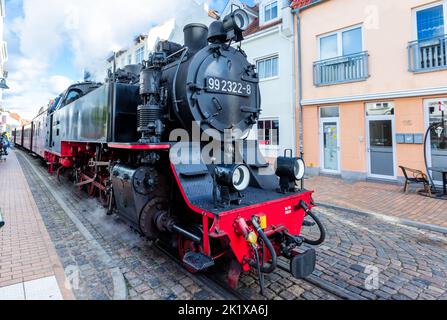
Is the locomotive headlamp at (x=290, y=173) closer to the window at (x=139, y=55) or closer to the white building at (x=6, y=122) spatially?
the window at (x=139, y=55)

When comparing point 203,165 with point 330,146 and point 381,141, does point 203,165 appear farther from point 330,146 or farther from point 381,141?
point 330,146

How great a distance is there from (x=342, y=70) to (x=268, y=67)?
10.6 feet

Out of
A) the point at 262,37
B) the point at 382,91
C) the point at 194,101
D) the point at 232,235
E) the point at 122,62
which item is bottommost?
the point at 232,235

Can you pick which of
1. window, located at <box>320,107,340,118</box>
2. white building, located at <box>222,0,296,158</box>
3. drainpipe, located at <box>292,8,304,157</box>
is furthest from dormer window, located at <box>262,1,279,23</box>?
window, located at <box>320,107,340,118</box>

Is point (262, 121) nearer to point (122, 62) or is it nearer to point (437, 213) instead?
point (437, 213)

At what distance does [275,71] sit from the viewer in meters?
11.1

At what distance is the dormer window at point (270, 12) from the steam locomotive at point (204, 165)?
29.1 feet

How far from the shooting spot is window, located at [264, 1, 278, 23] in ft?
37.9

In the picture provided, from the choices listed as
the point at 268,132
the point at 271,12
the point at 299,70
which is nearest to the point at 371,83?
the point at 299,70

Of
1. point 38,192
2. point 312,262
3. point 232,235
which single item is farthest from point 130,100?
point 38,192

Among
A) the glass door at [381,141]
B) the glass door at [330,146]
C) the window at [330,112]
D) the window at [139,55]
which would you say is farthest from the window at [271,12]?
the window at [139,55]

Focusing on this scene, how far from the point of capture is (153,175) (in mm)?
3223

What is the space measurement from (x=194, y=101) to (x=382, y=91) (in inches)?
283

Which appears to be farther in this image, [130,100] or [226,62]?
[130,100]
